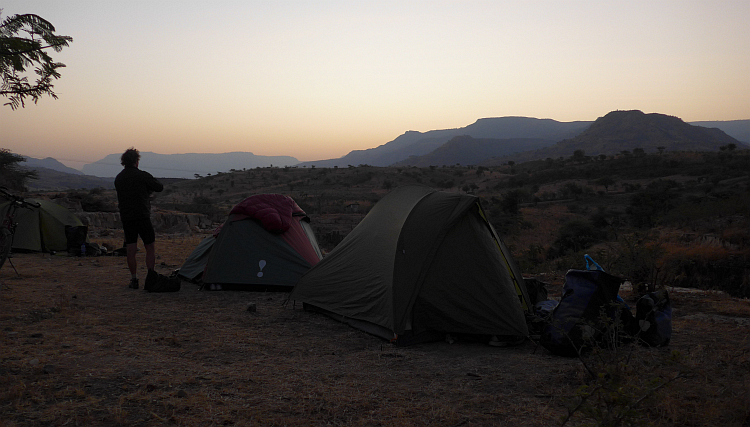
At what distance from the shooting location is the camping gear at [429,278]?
5.41 meters

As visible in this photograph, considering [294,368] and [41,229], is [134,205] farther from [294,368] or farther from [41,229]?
[41,229]

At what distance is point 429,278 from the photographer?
561 centimetres

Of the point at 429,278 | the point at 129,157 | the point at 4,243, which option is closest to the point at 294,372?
the point at 429,278

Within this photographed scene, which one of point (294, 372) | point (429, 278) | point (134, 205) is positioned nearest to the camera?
point (294, 372)

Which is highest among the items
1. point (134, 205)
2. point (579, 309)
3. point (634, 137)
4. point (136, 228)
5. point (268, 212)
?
point (634, 137)

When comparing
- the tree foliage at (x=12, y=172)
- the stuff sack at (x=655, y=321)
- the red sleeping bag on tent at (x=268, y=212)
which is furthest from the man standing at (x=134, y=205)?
the tree foliage at (x=12, y=172)

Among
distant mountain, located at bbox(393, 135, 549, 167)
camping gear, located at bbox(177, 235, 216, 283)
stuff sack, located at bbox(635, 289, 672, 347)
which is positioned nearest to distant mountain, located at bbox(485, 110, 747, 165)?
distant mountain, located at bbox(393, 135, 549, 167)

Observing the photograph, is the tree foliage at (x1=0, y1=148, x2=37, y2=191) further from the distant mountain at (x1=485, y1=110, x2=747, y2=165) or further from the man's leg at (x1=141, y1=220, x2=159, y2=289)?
the distant mountain at (x1=485, y1=110, x2=747, y2=165)

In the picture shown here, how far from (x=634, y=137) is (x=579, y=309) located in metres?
132

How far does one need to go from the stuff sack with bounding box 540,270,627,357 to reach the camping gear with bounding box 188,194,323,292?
4.45m

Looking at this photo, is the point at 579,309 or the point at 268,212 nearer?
the point at 579,309

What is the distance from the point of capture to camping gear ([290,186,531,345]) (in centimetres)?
541

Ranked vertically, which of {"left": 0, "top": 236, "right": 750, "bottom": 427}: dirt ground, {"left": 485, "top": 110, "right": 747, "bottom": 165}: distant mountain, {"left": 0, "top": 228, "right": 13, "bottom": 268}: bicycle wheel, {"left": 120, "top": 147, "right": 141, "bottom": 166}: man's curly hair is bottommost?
{"left": 0, "top": 236, "right": 750, "bottom": 427}: dirt ground

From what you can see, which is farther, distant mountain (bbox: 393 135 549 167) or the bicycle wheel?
distant mountain (bbox: 393 135 549 167)
